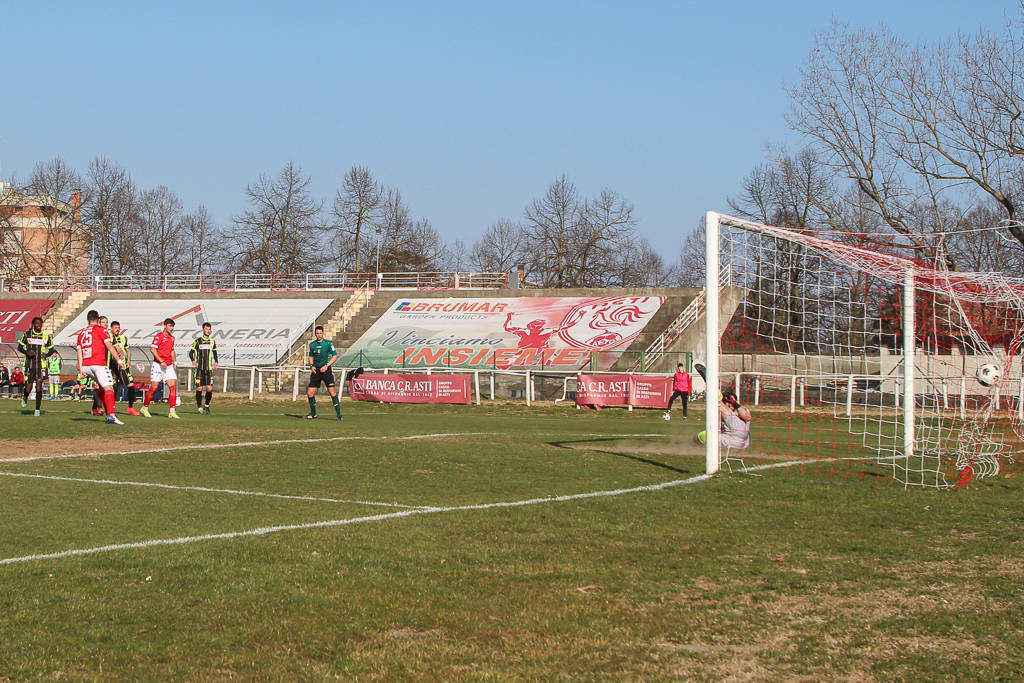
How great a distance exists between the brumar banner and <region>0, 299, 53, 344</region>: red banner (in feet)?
59.5

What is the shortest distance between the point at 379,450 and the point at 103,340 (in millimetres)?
6524

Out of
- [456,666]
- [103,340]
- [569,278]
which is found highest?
[569,278]

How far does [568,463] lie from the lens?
12227 millimetres

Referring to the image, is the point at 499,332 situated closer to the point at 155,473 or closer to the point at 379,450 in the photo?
the point at 379,450

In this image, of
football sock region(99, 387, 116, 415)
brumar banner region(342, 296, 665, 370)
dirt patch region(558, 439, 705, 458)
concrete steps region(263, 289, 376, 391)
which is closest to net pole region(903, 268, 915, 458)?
dirt patch region(558, 439, 705, 458)

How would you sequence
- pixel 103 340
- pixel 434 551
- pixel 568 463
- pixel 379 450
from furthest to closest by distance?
pixel 103 340
pixel 379 450
pixel 568 463
pixel 434 551

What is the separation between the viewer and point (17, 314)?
1986 inches

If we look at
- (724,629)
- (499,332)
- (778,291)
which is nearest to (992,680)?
(724,629)

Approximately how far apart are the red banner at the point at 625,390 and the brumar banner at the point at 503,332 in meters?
5.97

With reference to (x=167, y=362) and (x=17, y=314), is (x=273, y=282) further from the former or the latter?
(x=167, y=362)

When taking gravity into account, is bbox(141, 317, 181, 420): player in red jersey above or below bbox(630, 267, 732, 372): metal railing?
below

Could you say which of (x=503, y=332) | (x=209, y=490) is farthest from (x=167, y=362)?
(x=503, y=332)

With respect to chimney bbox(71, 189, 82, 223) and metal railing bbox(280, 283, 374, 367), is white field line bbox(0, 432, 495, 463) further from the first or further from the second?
chimney bbox(71, 189, 82, 223)

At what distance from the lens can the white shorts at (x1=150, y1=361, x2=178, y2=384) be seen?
63.3 ft
